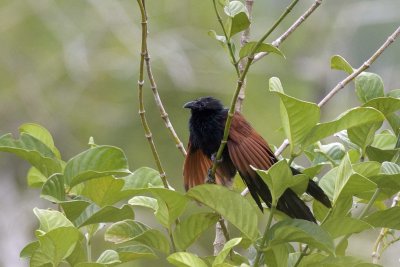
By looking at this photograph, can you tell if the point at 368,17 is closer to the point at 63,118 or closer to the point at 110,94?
the point at 110,94

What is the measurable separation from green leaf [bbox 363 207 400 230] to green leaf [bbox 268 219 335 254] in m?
0.17

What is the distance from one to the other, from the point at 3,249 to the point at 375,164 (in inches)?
344

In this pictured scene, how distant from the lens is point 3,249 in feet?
32.5

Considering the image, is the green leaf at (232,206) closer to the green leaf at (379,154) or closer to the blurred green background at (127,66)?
the green leaf at (379,154)

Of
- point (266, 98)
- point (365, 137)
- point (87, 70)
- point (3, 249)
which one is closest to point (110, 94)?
point (87, 70)

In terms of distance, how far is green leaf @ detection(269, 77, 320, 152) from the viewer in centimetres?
171

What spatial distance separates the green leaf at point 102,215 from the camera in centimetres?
182

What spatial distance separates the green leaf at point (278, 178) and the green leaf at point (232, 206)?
71 millimetres

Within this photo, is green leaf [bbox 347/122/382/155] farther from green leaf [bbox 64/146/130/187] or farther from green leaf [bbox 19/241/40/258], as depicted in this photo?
green leaf [bbox 19/241/40/258]

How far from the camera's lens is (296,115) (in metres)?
1.75

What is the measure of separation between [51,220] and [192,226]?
335 millimetres

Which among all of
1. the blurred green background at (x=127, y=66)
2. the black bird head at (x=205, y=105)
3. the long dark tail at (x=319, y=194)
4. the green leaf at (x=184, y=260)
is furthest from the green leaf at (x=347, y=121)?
the blurred green background at (x=127, y=66)

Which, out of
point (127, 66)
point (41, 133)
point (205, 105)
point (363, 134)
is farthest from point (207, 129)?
point (127, 66)

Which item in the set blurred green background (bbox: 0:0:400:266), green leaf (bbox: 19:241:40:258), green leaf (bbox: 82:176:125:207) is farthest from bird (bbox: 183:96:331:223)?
blurred green background (bbox: 0:0:400:266)
